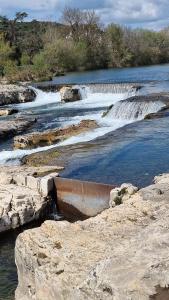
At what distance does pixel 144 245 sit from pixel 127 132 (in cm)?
1739

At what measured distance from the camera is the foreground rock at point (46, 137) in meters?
22.5

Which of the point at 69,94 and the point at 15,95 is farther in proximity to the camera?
the point at 15,95

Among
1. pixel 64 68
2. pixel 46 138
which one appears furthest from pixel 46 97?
pixel 64 68

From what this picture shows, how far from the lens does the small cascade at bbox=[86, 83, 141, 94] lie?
35175 mm

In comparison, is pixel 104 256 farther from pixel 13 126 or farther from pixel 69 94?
pixel 69 94

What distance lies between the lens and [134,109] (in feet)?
90.4

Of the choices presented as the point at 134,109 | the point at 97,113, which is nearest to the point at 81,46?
the point at 97,113

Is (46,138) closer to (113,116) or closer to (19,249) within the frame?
(113,116)

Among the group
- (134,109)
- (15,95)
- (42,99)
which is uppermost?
(134,109)

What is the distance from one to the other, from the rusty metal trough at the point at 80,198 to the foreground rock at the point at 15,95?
984 inches

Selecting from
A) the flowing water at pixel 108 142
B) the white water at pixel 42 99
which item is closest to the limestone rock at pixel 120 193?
the flowing water at pixel 108 142

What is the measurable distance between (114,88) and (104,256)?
30.3 meters

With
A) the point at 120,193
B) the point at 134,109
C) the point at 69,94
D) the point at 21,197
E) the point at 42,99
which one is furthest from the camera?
the point at 42,99

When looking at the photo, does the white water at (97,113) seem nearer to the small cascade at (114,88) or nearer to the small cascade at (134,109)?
the small cascade at (134,109)
